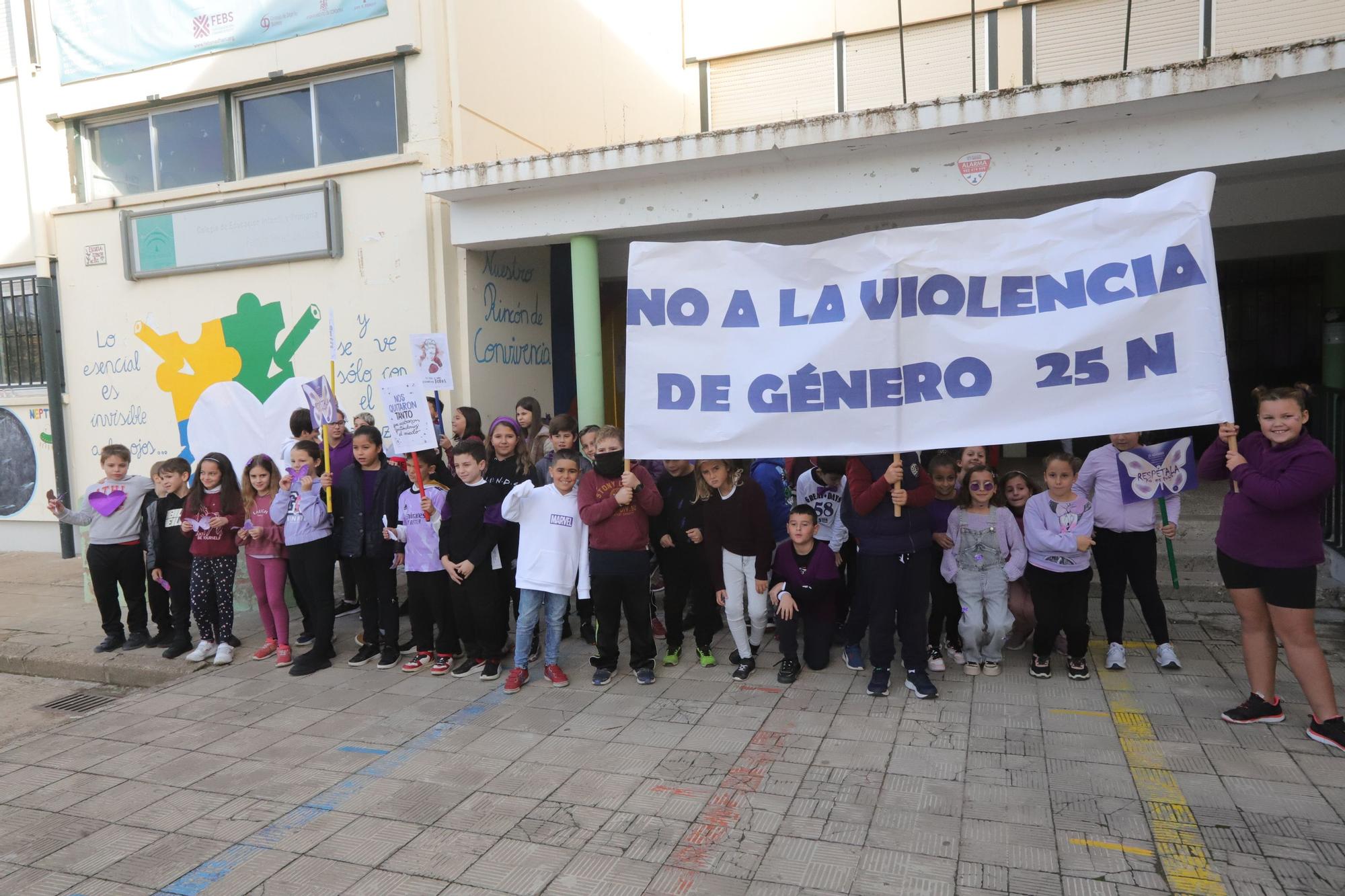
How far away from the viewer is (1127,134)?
6504 mm

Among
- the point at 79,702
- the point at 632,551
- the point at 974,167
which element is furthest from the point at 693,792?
the point at 974,167

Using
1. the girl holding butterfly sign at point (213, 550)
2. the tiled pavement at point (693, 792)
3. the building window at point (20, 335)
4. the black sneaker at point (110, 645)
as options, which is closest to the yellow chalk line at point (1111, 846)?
the tiled pavement at point (693, 792)

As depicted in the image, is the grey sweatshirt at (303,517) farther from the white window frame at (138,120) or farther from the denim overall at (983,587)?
the white window frame at (138,120)

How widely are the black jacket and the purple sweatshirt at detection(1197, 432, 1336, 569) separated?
5.09 meters

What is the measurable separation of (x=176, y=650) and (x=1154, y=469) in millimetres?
7061

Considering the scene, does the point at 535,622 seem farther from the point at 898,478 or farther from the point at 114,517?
the point at 114,517

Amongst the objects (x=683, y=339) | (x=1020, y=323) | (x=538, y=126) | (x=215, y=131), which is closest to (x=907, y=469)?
(x=1020, y=323)

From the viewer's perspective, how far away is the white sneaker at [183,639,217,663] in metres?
6.61

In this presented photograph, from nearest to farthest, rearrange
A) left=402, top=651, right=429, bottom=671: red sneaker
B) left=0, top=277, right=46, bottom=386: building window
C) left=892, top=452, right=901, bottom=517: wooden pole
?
left=892, top=452, right=901, bottom=517: wooden pole < left=402, top=651, right=429, bottom=671: red sneaker < left=0, top=277, right=46, bottom=386: building window

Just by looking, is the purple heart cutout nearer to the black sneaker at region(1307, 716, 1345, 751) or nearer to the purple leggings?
the purple leggings

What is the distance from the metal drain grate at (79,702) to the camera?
6.25m

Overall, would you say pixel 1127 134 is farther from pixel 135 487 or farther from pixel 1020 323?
pixel 135 487

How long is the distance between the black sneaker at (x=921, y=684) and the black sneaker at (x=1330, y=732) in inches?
70.9

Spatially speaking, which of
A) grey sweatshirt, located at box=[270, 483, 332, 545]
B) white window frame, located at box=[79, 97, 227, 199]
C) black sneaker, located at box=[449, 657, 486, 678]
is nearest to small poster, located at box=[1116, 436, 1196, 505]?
black sneaker, located at box=[449, 657, 486, 678]
